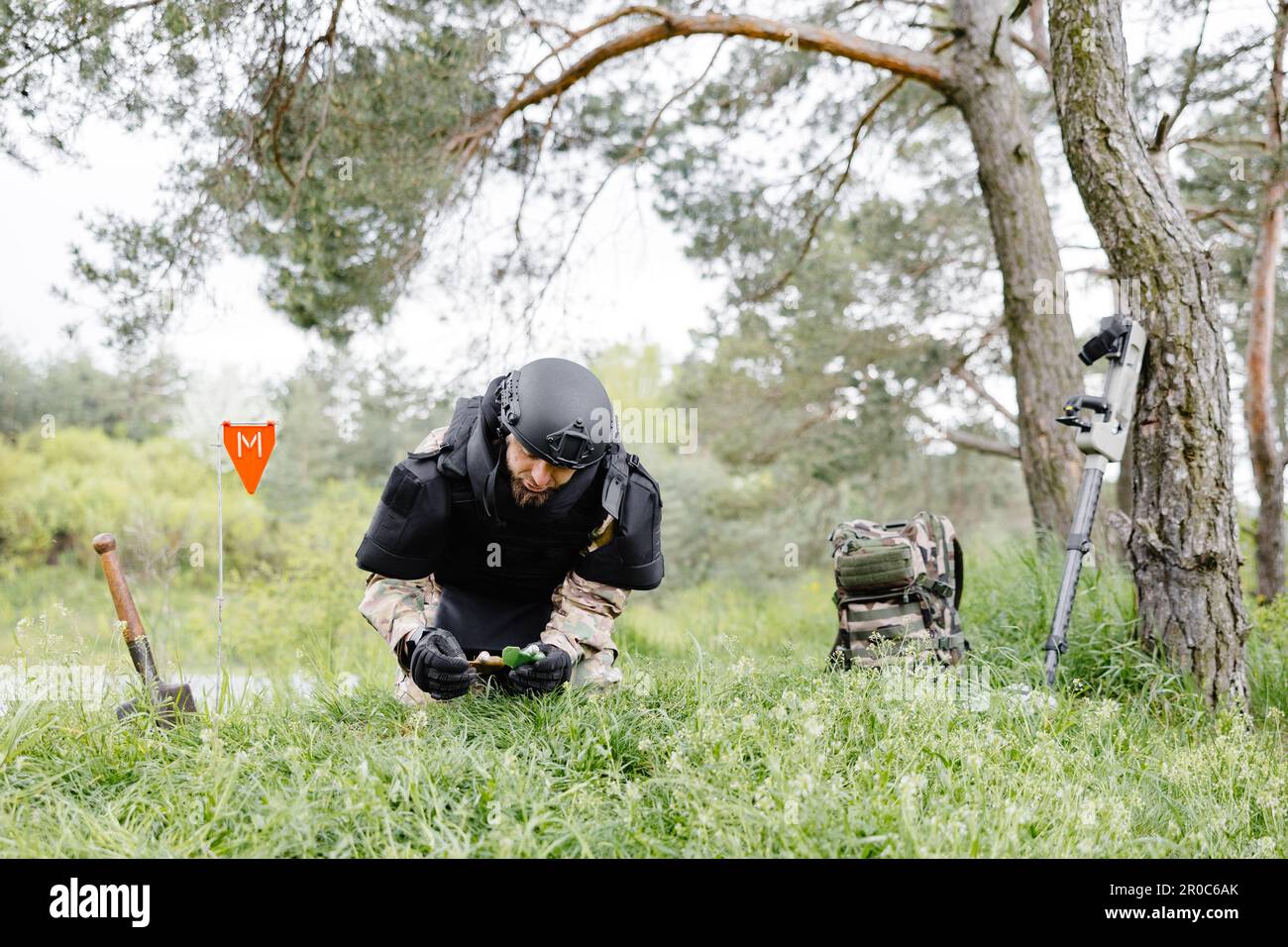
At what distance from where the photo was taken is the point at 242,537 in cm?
2311

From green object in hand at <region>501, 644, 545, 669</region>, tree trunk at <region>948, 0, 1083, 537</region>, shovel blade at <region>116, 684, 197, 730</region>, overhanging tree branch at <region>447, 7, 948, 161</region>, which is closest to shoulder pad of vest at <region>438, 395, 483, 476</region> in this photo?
green object in hand at <region>501, 644, 545, 669</region>

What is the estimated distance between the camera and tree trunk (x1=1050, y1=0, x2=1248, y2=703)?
3953 mm

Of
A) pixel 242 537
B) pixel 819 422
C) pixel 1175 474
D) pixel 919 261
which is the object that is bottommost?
pixel 242 537

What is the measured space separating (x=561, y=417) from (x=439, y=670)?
37.0 inches

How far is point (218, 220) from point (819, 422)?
26.0 feet

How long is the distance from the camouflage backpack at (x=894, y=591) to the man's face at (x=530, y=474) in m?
1.43

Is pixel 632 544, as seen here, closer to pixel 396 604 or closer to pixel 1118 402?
pixel 396 604

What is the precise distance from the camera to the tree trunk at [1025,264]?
19.1 feet

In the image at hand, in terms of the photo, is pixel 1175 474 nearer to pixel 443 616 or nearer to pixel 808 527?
pixel 443 616

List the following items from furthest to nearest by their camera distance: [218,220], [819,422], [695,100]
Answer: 1. [819,422]
2. [695,100]
3. [218,220]

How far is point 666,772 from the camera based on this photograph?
260 centimetres
